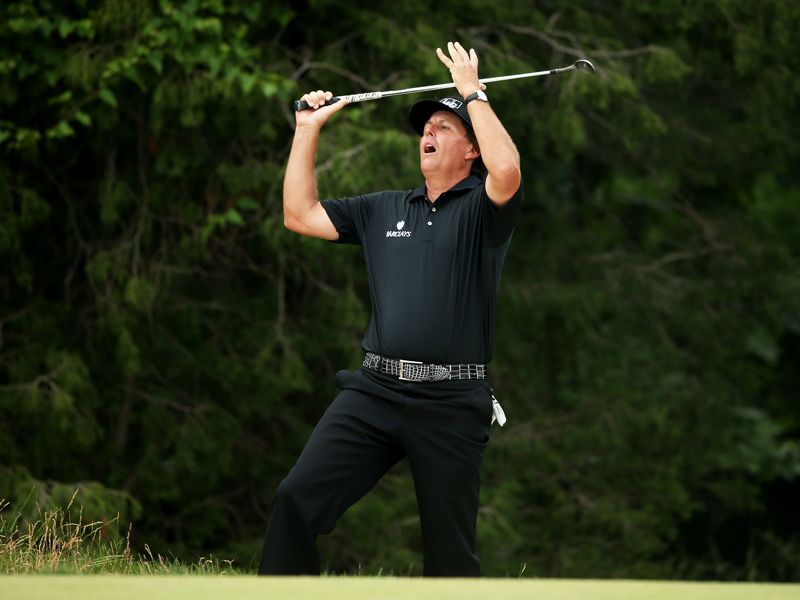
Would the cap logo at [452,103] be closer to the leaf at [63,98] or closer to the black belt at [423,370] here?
the black belt at [423,370]

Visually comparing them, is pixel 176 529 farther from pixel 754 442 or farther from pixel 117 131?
pixel 754 442

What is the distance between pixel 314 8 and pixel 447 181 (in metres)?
5.74

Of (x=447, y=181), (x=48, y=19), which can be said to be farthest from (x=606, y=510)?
(x=447, y=181)

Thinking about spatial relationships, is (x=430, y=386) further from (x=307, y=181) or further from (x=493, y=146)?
(x=307, y=181)

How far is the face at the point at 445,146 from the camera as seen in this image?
17.4 feet

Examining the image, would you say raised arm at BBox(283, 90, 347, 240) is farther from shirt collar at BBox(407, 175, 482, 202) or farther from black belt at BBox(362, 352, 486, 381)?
black belt at BBox(362, 352, 486, 381)

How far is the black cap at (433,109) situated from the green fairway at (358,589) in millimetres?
2227

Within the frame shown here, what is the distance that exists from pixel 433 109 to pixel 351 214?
1.58ft

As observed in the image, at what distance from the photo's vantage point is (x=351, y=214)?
5395mm

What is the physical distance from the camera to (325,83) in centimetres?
1025

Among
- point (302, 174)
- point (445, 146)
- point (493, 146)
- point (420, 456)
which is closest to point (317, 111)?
point (302, 174)

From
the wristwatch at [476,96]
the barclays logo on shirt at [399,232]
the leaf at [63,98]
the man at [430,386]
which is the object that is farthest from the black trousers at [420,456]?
the leaf at [63,98]

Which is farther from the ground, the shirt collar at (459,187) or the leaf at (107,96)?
the leaf at (107,96)

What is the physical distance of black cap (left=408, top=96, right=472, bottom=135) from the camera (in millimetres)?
5324
